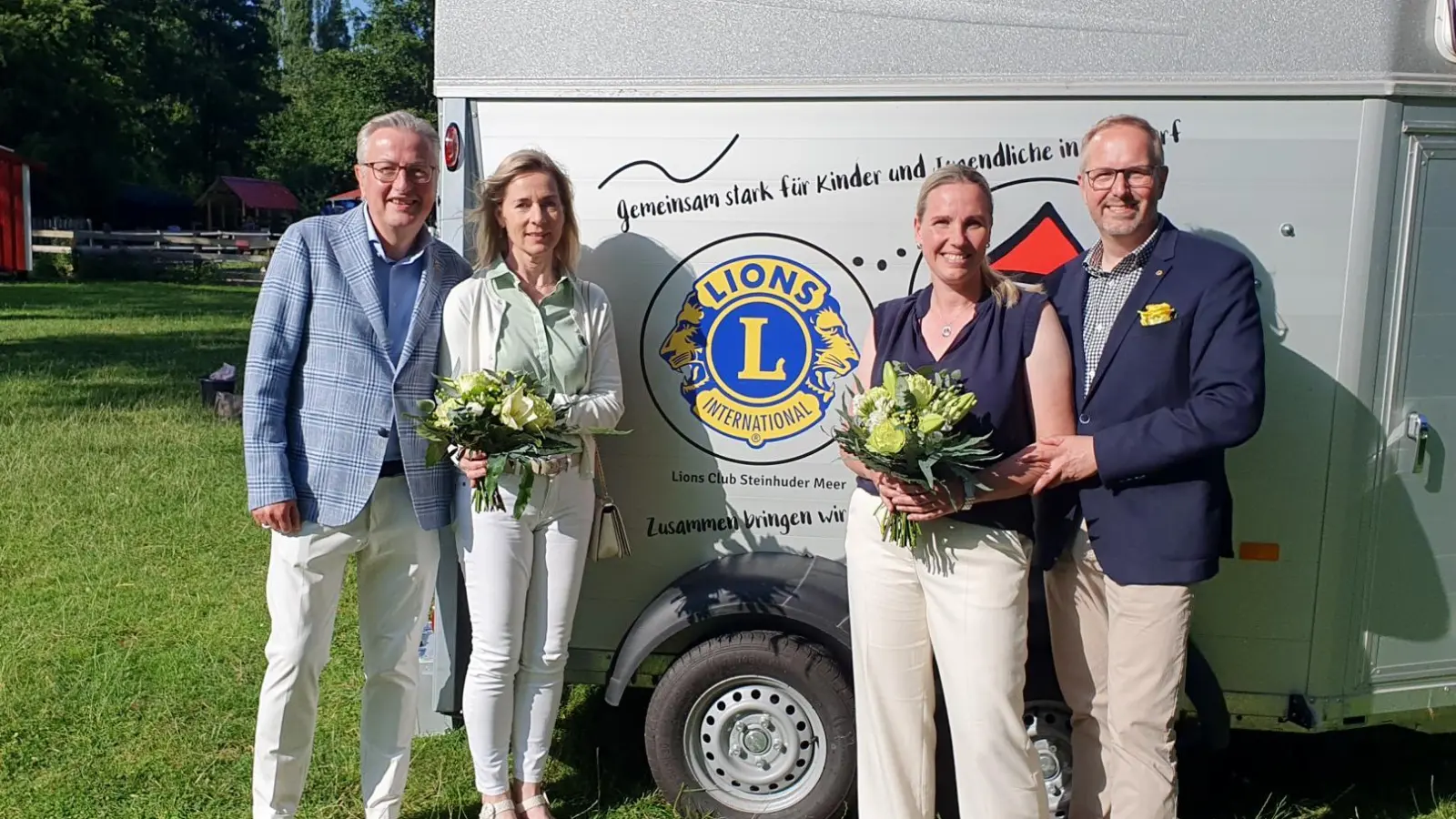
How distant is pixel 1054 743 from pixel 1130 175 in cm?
175

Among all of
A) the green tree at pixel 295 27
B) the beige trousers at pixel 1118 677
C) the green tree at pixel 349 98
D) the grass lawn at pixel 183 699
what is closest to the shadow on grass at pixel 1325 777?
the grass lawn at pixel 183 699

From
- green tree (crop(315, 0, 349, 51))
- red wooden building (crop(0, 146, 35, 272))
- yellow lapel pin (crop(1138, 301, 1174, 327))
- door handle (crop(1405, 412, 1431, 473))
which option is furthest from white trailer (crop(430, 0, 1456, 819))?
green tree (crop(315, 0, 349, 51))

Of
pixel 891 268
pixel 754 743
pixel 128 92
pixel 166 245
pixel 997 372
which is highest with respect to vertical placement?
pixel 128 92

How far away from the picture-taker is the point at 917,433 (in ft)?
8.66

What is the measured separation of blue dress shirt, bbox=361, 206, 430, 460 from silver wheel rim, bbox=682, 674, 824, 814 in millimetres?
1346

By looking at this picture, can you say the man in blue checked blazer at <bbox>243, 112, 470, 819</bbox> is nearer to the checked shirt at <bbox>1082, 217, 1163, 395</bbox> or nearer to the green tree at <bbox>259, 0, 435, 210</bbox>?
the checked shirt at <bbox>1082, 217, 1163, 395</bbox>

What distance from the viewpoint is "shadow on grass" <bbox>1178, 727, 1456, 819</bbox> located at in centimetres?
384

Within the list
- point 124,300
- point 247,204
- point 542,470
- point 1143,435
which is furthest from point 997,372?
point 247,204

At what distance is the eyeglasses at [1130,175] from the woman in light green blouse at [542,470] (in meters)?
1.47

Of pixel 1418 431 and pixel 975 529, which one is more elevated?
pixel 1418 431

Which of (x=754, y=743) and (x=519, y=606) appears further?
(x=754, y=743)

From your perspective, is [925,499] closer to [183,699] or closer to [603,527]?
[603,527]

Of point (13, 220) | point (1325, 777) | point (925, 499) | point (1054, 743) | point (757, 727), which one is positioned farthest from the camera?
point (13, 220)

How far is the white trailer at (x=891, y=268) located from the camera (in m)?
3.23
